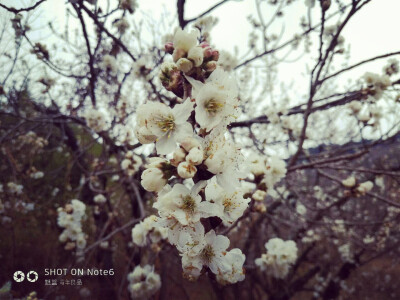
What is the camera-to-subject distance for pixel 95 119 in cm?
332

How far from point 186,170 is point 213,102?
0.88 ft

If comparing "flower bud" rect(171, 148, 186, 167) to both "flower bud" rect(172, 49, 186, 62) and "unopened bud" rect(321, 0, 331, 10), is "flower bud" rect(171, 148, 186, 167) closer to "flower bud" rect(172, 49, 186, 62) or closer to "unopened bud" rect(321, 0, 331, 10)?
"flower bud" rect(172, 49, 186, 62)

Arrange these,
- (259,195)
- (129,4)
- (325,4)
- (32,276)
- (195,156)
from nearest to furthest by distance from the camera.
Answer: (195,156) < (259,195) < (325,4) < (32,276) < (129,4)

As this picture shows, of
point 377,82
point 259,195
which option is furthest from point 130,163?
point 377,82

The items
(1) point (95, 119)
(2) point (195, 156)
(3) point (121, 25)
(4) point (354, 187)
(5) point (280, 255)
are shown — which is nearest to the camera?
(2) point (195, 156)

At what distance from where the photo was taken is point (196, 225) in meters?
0.81

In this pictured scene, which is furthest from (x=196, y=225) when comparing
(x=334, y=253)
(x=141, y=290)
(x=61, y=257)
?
(x=334, y=253)

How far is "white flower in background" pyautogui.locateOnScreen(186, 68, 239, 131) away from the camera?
831 millimetres

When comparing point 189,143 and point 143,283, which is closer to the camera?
point 189,143

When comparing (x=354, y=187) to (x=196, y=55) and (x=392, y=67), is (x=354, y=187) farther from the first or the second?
(x=196, y=55)

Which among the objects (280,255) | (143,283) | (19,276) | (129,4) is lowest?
(280,255)

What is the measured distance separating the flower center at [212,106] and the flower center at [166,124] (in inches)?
5.1

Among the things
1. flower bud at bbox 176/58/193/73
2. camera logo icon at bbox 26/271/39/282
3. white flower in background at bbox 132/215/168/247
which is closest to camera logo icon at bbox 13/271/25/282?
camera logo icon at bbox 26/271/39/282

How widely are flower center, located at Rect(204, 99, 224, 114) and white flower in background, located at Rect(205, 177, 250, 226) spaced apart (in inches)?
10.3
